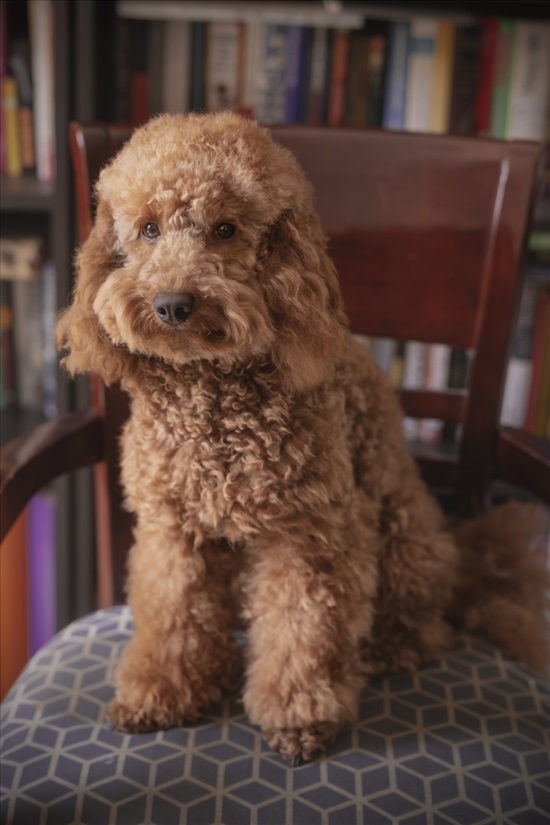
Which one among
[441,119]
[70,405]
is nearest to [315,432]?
[70,405]

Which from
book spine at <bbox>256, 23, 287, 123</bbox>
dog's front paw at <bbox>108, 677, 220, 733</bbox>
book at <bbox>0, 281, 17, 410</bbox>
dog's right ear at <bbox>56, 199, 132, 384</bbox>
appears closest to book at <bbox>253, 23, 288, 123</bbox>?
book spine at <bbox>256, 23, 287, 123</bbox>

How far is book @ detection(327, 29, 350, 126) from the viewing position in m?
1.39

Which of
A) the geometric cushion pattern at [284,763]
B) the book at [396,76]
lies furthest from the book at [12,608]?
the book at [396,76]

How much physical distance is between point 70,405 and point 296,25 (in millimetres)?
750

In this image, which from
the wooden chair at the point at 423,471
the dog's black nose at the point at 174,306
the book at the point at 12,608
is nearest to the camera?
the dog's black nose at the point at 174,306

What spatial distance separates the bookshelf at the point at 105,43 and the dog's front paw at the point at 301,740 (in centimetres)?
73

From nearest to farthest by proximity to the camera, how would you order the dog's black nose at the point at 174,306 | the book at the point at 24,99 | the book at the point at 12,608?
the dog's black nose at the point at 174,306, the book at the point at 12,608, the book at the point at 24,99

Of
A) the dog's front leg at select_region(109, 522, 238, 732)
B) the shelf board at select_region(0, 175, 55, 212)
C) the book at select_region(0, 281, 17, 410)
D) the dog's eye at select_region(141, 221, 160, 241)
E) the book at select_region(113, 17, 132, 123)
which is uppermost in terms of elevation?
the book at select_region(113, 17, 132, 123)

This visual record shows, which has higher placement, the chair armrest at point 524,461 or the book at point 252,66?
the book at point 252,66

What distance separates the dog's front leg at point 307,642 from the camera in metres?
0.88

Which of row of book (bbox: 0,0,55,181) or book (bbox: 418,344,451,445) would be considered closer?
row of book (bbox: 0,0,55,181)

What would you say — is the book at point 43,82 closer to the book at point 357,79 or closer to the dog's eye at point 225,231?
the book at point 357,79

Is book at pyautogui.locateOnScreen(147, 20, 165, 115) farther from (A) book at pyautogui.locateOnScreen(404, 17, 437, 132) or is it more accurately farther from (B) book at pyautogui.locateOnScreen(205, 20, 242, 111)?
A: (A) book at pyautogui.locateOnScreen(404, 17, 437, 132)

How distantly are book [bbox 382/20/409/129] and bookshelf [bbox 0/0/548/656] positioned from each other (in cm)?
5
